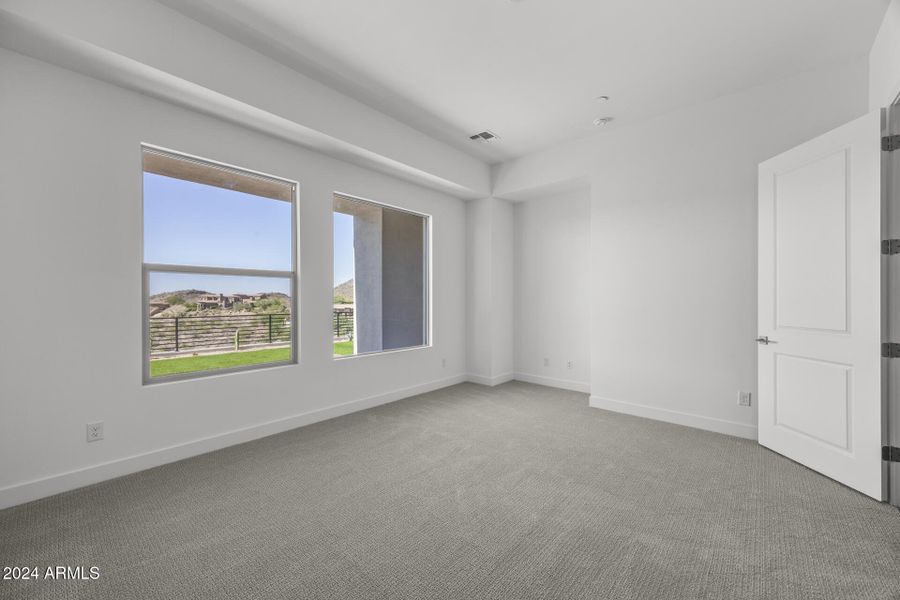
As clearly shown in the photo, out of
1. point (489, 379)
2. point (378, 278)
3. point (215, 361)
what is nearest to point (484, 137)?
point (378, 278)

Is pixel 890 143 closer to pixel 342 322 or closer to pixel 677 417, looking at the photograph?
pixel 677 417

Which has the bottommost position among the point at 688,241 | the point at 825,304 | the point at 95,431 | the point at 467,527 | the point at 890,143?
the point at 467,527

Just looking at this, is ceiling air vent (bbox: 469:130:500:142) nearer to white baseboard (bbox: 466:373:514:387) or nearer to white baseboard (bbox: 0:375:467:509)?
white baseboard (bbox: 466:373:514:387)

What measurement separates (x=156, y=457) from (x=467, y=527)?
2350mm

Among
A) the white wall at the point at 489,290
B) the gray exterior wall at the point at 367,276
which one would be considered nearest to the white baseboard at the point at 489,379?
the white wall at the point at 489,290

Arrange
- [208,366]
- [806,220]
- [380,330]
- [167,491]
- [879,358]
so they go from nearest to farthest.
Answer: [879,358] < [167,491] < [806,220] < [208,366] < [380,330]

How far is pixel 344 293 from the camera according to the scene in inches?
168

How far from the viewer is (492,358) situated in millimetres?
5453

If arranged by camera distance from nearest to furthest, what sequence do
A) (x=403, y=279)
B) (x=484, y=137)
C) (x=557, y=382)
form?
(x=484, y=137) → (x=403, y=279) → (x=557, y=382)

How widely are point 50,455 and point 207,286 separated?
1.43 metres

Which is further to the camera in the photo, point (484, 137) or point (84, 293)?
point (484, 137)

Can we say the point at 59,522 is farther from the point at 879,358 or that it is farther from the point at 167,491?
the point at 879,358

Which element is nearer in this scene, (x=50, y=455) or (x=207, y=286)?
(x=50, y=455)

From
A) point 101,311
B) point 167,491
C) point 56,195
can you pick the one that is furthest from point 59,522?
point 56,195
